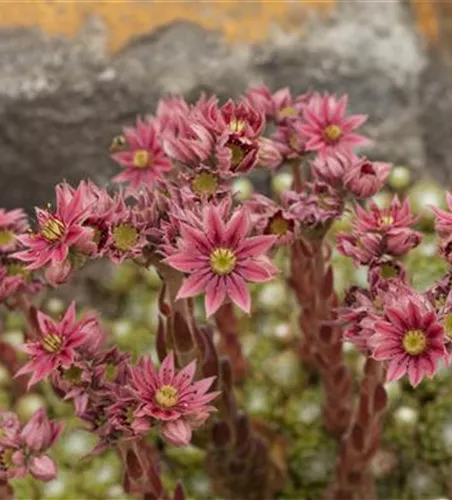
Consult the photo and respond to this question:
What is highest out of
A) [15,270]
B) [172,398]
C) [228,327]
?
[15,270]

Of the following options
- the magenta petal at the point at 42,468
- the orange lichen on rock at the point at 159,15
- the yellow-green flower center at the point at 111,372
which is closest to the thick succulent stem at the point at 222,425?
the yellow-green flower center at the point at 111,372

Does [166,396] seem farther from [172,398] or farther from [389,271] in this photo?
[389,271]

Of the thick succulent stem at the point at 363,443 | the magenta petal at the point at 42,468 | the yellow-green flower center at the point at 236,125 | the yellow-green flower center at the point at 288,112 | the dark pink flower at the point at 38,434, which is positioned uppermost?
the yellow-green flower center at the point at 236,125

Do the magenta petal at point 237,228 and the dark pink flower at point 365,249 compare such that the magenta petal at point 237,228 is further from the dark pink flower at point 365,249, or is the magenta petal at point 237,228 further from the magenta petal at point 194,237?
the dark pink flower at point 365,249

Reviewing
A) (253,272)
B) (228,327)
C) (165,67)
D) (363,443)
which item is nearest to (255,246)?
(253,272)

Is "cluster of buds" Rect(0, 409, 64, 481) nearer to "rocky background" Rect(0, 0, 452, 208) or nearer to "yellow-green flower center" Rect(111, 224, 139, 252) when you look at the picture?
"yellow-green flower center" Rect(111, 224, 139, 252)

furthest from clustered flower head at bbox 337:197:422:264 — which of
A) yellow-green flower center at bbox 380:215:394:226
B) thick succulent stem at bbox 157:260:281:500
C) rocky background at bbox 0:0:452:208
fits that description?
rocky background at bbox 0:0:452:208
